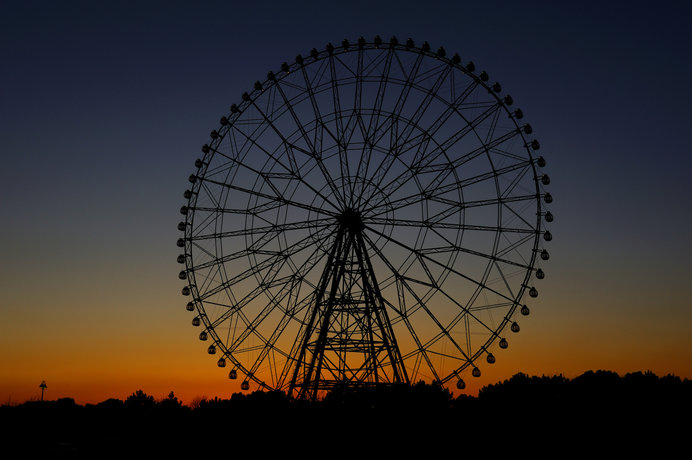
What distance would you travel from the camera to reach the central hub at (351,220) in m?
34.7

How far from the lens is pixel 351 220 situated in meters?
34.8

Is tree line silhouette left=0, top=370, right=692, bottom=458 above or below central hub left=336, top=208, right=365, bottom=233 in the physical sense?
below

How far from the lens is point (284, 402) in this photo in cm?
3375

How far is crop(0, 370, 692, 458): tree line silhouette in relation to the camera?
32125mm

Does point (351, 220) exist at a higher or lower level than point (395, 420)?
higher

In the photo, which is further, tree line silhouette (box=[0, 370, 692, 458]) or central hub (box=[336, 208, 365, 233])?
central hub (box=[336, 208, 365, 233])

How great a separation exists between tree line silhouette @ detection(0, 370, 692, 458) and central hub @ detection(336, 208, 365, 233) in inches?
289

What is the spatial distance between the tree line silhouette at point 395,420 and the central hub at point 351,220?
7353 millimetres

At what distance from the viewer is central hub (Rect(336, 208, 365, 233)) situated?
34.7 m

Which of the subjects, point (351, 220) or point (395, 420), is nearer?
point (395, 420)

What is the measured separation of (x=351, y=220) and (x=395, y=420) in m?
9.19
